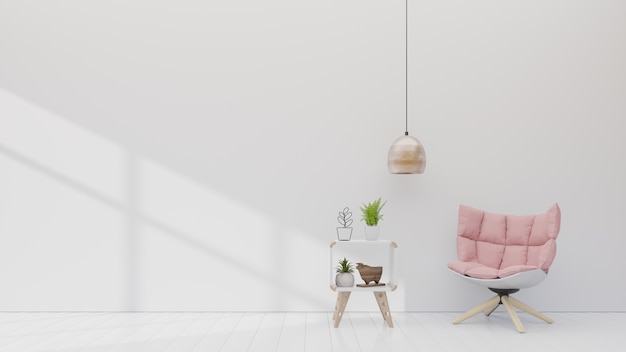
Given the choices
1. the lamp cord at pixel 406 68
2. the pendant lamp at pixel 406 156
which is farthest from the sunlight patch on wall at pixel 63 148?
the lamp cord at pixel 406 68

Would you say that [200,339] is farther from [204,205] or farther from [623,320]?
[623,320]

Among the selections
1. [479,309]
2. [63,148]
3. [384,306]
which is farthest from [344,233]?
[63,148]

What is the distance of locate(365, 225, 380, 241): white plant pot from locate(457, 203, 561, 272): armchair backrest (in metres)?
0.61

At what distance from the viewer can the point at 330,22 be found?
479 cm

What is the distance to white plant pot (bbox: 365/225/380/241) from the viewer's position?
433 cm

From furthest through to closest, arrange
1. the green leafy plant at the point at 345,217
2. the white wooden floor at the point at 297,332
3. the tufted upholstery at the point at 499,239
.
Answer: the green leafy plant at the point at 345,217 < the tufted upholstery at the point at 499,239 < the white wooden floor at the point at 297,332

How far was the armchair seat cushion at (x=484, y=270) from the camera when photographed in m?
3.93

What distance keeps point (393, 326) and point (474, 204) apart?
1196 mm

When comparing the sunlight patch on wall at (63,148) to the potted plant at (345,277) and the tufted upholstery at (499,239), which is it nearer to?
the potted plant at (345,277)

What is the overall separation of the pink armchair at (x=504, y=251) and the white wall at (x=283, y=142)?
263 mm

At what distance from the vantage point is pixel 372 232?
14.2ft

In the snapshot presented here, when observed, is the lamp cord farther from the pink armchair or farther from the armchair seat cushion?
the armchair seat cushion

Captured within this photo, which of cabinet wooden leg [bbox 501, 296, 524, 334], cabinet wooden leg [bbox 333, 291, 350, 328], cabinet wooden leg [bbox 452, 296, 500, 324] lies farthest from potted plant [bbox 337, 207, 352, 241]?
cabinet wooden leg [bbox 501, 296, 524, 334]

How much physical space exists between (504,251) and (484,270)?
46 cm
